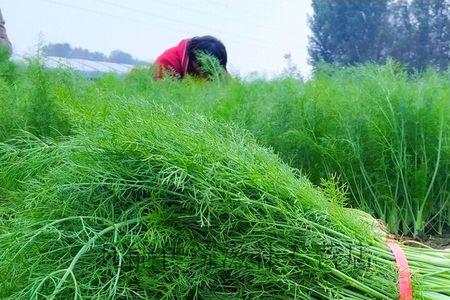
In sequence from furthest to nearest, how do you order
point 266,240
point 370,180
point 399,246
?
1. point 370,180
2. point 399,246
3. point 266,240

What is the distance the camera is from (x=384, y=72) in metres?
1.79

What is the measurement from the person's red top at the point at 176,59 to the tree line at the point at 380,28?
280 centimetres

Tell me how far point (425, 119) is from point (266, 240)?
2.88 ft

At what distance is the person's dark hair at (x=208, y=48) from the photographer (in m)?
2.86

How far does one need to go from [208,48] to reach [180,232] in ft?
6.74

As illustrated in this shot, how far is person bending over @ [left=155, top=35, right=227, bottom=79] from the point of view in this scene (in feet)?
9.34

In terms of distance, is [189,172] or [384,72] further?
[384,72]

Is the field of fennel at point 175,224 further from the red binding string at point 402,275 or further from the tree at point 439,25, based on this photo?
the tree at point 439,25

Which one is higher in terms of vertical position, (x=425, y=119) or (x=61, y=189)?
(x=425, y=119)

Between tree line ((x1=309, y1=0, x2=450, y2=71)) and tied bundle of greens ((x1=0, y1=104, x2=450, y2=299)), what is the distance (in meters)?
4.64

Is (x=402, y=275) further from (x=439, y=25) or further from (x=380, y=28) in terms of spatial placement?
(x=380, y=28)

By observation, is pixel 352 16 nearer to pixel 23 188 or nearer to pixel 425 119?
pixel 425 119

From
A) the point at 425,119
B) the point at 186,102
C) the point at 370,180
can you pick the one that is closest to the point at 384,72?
the point at 425,119

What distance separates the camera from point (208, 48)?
289 cm
